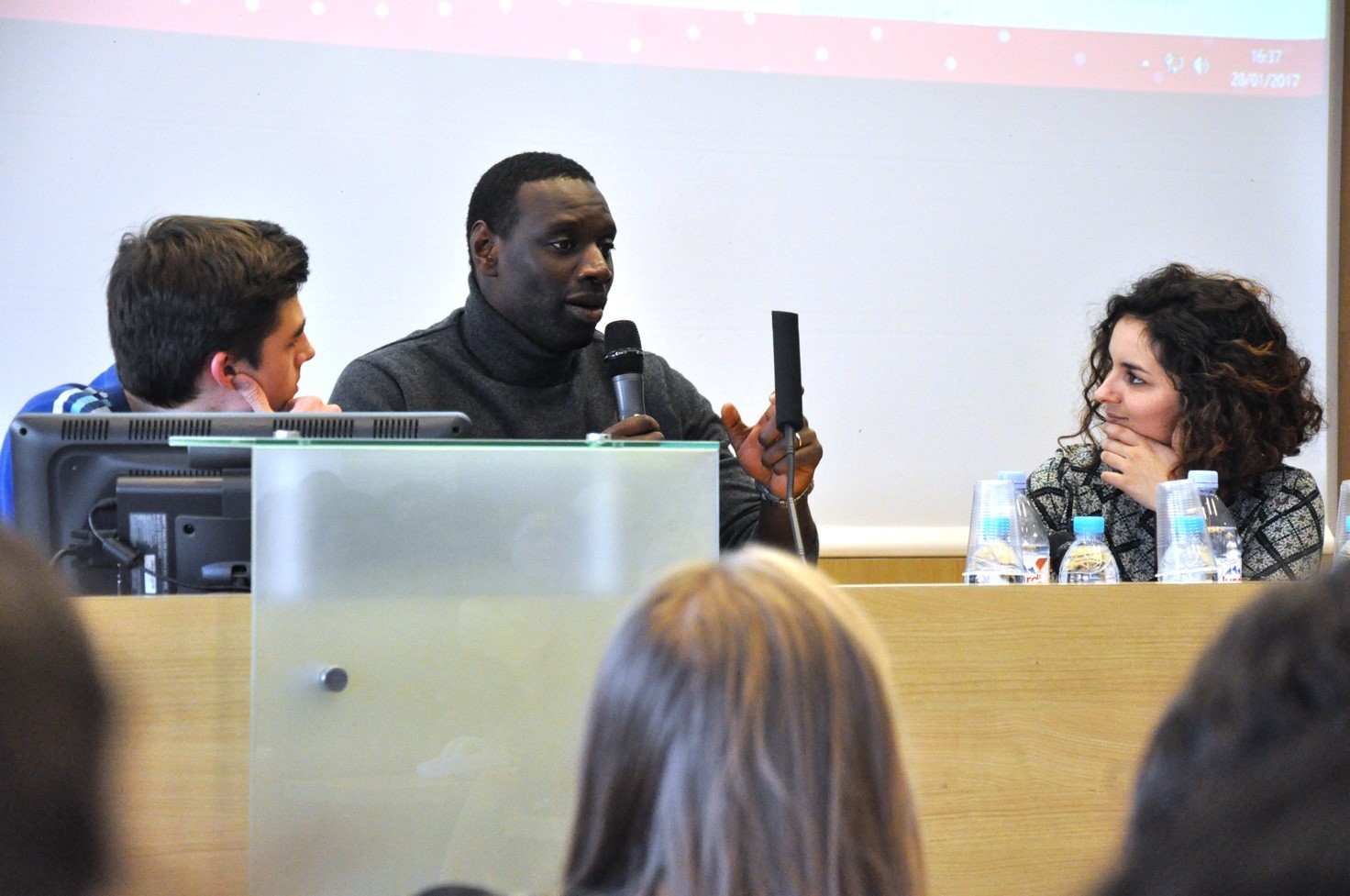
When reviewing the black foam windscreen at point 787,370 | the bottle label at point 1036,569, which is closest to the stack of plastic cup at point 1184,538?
the bottle label at point 1036,569

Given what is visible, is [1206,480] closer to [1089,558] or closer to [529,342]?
[1089,558]

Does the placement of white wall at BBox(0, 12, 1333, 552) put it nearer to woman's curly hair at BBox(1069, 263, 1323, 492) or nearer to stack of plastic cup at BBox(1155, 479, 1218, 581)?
woman's curly hair at BBox(1069, 263, 1323, 492)

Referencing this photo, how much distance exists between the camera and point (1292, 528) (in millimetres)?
1950

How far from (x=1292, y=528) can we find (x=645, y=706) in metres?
1.59

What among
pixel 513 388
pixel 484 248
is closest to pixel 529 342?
pixel 513 388

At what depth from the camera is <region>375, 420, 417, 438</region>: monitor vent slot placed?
4.08 feet

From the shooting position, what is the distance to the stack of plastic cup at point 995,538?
1604 millimetres

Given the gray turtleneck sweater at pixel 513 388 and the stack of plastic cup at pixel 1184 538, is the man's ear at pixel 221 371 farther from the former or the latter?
the stack of plastic cup at pixel 1184 538

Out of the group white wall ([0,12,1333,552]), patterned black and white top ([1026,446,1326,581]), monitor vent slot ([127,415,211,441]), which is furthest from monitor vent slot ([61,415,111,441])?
patterned black and white top ([1026,446,1326,581])

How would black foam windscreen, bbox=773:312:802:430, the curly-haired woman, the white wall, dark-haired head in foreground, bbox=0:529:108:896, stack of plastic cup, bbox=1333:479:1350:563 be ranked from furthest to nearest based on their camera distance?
1. the white wall
2. the curly-haired woman
3. stack of plastic cup, bbox=1333:479:1350:563
4. black foam windscreen, bbox=773:312:802:430
5. dark-haired head in foreground, bbox=0:529:108:896

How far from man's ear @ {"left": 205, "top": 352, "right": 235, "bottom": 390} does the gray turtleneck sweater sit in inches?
9.1

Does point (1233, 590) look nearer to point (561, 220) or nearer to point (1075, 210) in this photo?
point (561, 220)

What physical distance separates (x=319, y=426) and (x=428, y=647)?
0.28 m

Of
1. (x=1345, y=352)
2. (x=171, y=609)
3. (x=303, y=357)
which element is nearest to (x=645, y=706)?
(x=171, y=609)
